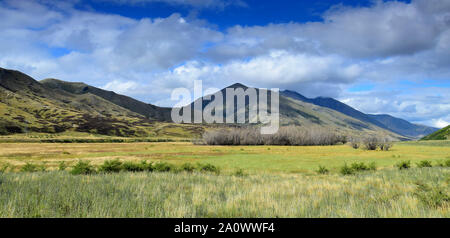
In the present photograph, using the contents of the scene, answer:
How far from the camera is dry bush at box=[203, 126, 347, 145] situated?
12638 centimetres

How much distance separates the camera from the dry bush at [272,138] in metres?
126

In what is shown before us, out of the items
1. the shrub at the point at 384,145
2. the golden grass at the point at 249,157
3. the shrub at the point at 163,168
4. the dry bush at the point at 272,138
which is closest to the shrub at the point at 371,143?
the shrub at the point at 384,145

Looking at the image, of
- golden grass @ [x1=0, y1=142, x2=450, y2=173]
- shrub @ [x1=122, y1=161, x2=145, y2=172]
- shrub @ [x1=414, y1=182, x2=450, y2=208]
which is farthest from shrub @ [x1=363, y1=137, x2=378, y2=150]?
shrub @ [x1=414, y1=182, x2=450, y2=208]

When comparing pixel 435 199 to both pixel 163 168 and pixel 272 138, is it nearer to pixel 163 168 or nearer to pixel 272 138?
pixel 163 168

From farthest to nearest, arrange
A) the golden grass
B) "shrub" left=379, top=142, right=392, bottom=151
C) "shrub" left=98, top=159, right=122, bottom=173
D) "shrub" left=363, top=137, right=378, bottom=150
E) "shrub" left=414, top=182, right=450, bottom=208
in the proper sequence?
"shrub" left=363, top=137, right=378, bottom=150 → "shrub" left=379, top=142, right=392, bottom=151 → the golden grass → "shrub" left=98, top=159, right=122, bottom=173 → "shrub" left=414, top=182, right=450, bottom=208

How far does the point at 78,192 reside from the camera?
1198 centimetres

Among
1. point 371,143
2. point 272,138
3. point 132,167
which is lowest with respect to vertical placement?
point 132,167

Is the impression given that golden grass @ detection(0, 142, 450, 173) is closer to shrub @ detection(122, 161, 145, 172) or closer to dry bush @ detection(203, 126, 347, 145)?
shrub @ detection(122, 161, 145, 172)

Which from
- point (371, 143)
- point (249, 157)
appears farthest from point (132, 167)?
point (371, 143)

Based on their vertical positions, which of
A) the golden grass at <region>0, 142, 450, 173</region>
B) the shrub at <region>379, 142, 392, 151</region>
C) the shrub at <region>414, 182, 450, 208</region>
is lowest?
the golden grass at <region>0, 142, 450, 173</region>

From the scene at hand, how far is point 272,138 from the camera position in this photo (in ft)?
420
